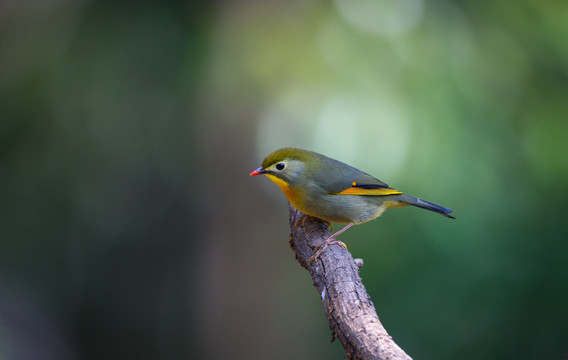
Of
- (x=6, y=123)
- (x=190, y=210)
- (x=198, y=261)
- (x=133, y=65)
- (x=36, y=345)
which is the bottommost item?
(x=36, y=345)

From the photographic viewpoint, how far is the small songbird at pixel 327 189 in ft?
12.5

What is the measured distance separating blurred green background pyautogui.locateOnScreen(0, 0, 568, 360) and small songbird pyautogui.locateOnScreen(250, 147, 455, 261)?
3.65 feet

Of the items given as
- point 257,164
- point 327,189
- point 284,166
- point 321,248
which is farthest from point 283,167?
point 257,164

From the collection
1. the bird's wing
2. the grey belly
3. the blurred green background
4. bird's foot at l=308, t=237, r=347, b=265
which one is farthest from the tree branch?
the blurred green background

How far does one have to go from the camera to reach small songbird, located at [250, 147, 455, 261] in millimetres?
3822

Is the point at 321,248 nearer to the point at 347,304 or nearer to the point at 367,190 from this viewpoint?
the point at 347,304

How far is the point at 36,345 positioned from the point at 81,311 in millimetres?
642

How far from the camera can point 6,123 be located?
6.54m

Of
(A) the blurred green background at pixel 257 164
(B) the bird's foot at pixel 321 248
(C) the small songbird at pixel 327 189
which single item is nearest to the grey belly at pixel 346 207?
(C) the small songbird at pixel 327 189

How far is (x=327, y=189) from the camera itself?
3.85 metres

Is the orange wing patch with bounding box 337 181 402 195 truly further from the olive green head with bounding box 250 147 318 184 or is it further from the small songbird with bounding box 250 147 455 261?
the olive green head with bounding box 250 147 318 184

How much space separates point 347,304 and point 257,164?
154 inches

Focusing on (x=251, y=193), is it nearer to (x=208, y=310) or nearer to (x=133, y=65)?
(x=208, y=310)

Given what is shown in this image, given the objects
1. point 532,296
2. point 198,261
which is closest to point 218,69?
point 198,261
